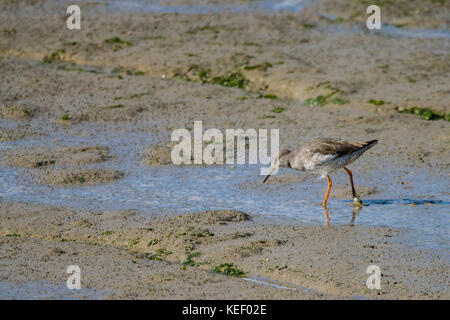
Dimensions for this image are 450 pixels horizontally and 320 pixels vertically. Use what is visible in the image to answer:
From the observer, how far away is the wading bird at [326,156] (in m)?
9.73

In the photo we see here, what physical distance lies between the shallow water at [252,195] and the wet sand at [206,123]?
0.11 metres

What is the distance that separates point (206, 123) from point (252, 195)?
296 centimetres

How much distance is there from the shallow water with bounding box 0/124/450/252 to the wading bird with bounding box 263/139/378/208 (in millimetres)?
348

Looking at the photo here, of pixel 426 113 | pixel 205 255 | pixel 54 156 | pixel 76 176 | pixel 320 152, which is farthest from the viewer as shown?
pixel 426 113

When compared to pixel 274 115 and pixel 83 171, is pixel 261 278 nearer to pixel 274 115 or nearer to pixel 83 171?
pixel 83 171

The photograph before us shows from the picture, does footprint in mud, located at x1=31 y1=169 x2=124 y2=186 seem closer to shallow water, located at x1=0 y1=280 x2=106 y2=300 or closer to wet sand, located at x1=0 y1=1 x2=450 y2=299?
wet sand, located at x1=0 y1=1 x2=450 y2=299

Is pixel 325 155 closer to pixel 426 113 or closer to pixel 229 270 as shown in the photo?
pixel 229 270

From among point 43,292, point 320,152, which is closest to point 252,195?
point 320,152

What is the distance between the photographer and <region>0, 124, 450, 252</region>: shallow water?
923 cm

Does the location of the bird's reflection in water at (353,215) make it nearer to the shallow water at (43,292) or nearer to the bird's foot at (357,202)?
the bird's foot at (357,202)

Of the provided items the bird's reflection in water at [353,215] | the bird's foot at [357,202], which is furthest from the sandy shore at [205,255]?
the bird's foot at [357,202]

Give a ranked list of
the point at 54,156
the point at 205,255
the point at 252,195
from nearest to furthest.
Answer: the point at 205,255 < the point at 252,195 < the point at 54,156

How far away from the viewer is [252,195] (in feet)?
33.1

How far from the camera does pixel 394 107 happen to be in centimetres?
1297
